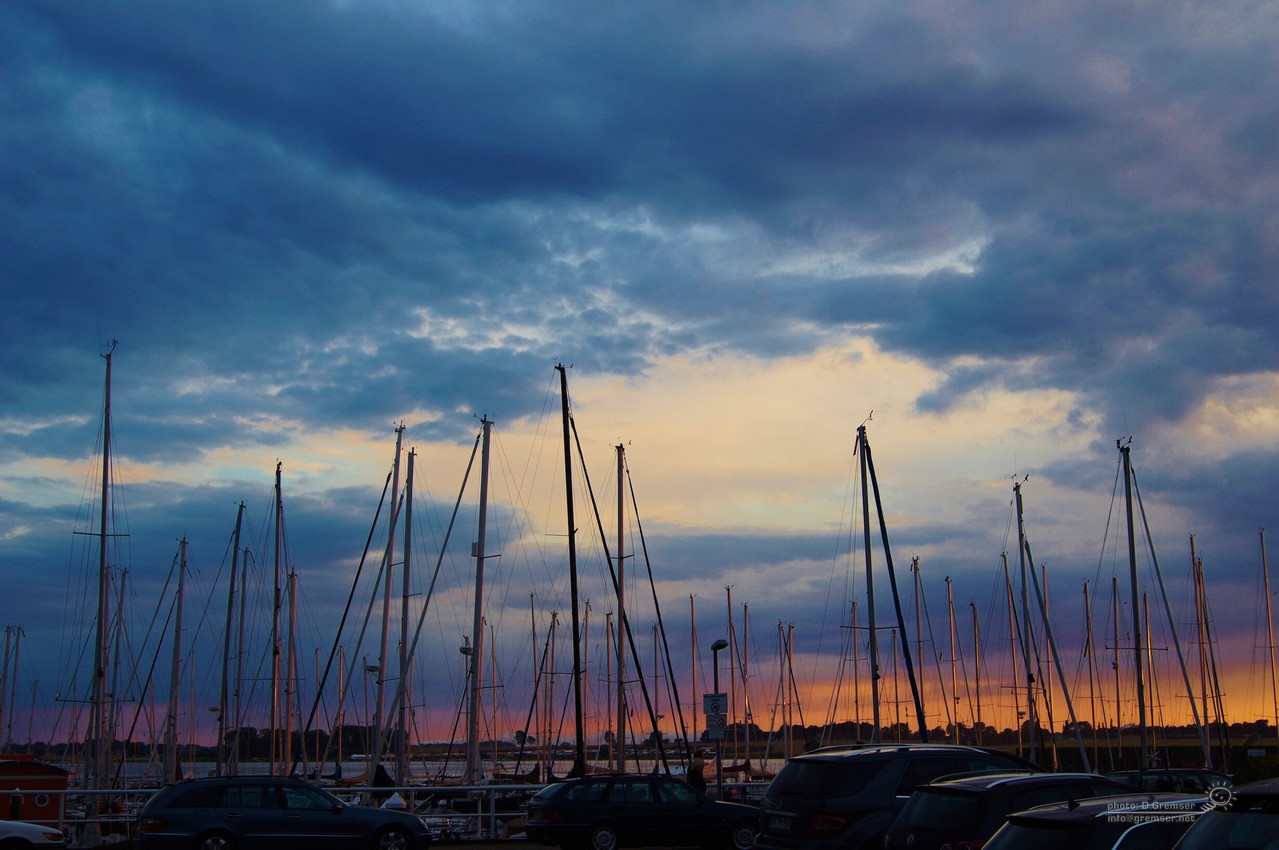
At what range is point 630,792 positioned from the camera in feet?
70.4

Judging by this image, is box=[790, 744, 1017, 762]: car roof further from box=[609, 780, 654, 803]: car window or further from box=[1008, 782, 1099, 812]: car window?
box=[609, 780, 654, 803]: car window

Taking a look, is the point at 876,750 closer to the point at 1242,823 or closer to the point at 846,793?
the point at 846,793

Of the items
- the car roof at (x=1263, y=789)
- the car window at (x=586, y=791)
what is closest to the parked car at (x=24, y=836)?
the car window at (x=586, y=791)

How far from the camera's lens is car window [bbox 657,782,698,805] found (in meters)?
21.6

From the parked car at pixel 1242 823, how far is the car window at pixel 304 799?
50.8 ft

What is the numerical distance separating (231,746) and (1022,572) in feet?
112

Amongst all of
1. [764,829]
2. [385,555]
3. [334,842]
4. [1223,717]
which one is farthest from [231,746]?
[1223,717]

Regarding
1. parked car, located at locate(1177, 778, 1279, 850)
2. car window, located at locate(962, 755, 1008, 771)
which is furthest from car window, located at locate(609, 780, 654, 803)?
parked car, located at locate(1177, 778, 1279, 850)

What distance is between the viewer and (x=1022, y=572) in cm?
4938

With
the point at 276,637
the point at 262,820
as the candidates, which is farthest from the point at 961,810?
the point at 276,637

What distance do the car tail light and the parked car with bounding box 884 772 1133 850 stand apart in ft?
6.06

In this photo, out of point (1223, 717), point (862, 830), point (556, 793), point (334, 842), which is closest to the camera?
point (862, 830)

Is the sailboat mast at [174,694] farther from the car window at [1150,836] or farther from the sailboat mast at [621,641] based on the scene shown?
the car window at [1150,836]

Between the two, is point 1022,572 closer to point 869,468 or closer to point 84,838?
point 869,468
